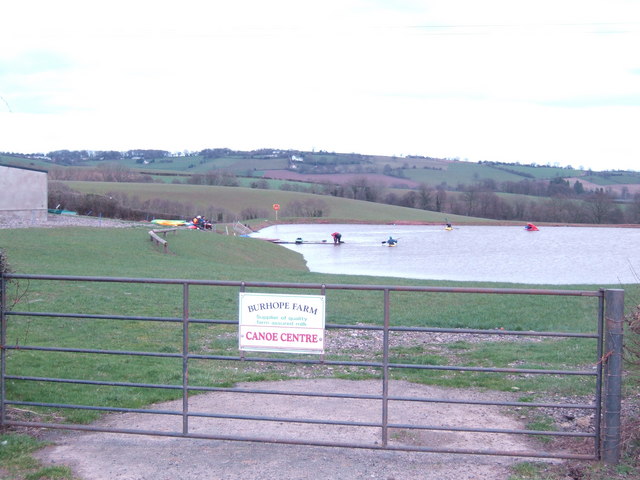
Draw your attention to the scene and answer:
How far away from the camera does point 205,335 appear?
12109 millimetres

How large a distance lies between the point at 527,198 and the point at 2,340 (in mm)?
111792

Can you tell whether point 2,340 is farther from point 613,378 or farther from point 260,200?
point 260,200

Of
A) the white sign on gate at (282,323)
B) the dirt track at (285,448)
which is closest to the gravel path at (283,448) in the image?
the dirt track at (285,448)

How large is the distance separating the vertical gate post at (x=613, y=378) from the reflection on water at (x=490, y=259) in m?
20.5

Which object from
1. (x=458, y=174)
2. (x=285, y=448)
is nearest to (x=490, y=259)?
(x=285, y=448)

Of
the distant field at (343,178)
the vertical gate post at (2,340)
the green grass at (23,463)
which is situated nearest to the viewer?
the green grass at (23,463)

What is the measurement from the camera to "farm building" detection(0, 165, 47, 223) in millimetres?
45406

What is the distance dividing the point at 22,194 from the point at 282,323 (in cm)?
4540

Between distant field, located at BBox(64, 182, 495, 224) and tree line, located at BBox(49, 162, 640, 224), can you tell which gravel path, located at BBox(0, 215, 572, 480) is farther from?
distant field, located at BBox(64, 182, 495, 224)

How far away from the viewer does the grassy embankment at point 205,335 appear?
337 inches

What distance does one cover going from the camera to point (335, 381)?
886 centimetres

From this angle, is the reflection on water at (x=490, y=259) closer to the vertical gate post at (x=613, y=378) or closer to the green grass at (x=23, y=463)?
the vertical gate post at (x=613, y=378)

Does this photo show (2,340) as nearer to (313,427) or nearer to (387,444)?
(313,427)

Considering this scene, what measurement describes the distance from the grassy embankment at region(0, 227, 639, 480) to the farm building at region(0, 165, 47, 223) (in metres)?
20.7
